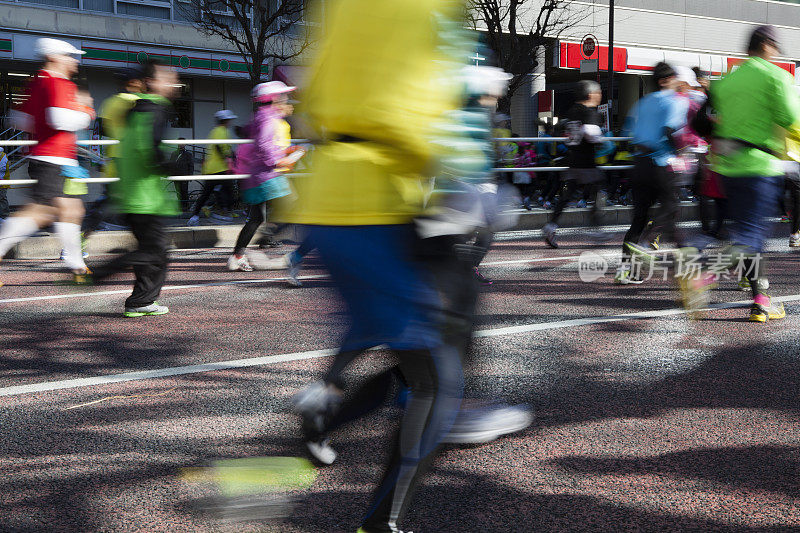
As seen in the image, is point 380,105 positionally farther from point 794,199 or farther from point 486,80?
point 794,199

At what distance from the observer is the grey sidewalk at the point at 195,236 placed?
9.76 m

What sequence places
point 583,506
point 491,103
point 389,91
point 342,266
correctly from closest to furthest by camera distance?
point 389,91
point 342,266
point 583,506
point 491,103

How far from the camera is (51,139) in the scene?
282 inches

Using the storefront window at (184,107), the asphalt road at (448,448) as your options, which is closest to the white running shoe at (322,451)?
the asphalt road at (448,448)

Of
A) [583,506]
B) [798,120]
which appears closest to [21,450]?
[583,506]

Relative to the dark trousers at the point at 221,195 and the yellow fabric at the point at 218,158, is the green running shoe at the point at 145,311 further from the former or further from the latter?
the dark trousers at the point at 221,195

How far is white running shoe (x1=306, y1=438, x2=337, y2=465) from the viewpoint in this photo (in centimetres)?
312

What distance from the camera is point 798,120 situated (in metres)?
5.38

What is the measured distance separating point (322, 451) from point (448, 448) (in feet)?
1.94

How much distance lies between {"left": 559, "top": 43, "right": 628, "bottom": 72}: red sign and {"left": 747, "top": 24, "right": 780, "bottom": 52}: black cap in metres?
23.9

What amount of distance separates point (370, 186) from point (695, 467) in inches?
75.1

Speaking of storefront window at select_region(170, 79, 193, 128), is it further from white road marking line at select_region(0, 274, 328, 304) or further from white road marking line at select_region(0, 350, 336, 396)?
white road marking line at select_region(0, 350, 336, 396)

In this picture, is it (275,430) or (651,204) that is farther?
(651,204)

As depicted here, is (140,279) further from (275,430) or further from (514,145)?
(514,145)
